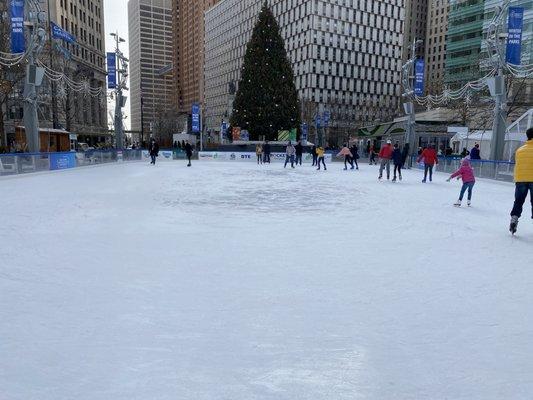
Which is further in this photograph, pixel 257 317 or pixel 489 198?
pixel 489 198

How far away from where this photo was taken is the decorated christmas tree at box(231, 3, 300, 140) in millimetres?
42156

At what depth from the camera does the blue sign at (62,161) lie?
63.5 feet

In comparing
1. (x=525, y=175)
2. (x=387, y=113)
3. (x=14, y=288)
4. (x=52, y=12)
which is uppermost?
(x=52, y=12)

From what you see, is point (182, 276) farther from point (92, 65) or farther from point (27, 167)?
point (92, 65)

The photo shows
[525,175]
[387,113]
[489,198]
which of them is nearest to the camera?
[525,175]

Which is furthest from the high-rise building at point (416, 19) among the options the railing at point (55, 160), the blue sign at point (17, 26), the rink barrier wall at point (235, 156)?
the blue sign at point (17, 26)

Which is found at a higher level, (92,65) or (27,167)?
(92,65)

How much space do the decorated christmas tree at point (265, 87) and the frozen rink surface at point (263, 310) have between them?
36179 millimetres

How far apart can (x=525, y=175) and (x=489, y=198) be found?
557cm

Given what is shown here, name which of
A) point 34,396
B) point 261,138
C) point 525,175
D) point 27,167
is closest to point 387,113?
point 261,138

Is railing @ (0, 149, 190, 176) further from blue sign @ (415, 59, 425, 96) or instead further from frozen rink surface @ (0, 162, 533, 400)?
blue sign @ (415, 59, 425, 96)

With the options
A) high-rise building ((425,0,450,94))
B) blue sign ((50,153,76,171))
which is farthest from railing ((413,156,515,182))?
high-rise building ((425,0,450,94))

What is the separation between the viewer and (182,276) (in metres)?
4.23

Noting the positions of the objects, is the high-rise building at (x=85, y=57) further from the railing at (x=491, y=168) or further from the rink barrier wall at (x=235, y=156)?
the railing at (x=491, y=168)
